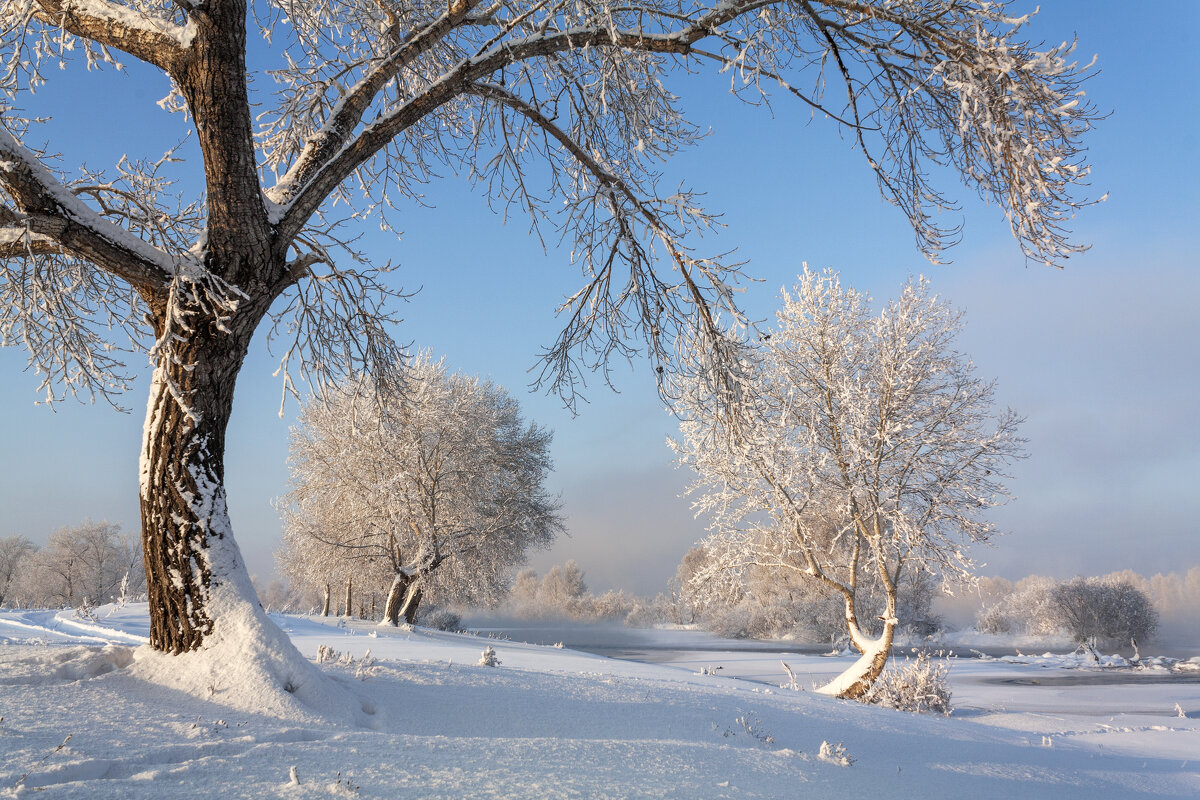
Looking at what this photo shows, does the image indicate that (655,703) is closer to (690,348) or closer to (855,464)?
(690,348)

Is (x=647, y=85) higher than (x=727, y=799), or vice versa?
(x=647, y=85)

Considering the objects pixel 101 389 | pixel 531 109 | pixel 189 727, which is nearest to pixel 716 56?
pixel 531 109

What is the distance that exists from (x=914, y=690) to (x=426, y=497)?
12.0m

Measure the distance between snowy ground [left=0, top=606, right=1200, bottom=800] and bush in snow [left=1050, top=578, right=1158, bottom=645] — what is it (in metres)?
24.9

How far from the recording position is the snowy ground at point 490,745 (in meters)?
2.30

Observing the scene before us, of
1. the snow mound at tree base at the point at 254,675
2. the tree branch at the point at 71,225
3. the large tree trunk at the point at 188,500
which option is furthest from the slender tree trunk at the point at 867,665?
the tree branch at the point at 71,225

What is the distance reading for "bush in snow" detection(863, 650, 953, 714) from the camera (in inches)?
343

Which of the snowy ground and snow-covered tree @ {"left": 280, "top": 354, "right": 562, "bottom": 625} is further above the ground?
snow-covered tree @ {"left": 280, "top": 354, "right": 562, "bottom": 625}

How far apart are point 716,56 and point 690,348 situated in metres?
2.27

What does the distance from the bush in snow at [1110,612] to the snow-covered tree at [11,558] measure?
4937 cm

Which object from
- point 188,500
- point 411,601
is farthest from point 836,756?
point 411,601

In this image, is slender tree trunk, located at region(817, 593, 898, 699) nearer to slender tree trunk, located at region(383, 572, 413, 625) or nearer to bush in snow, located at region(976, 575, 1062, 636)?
slender tree trunk, located at region(383, 572, 413, 625)

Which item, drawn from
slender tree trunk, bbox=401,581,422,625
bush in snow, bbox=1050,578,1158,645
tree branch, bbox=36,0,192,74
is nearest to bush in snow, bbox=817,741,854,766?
tree branch, bbox=36,0,192,74

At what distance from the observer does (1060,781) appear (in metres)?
4.15
